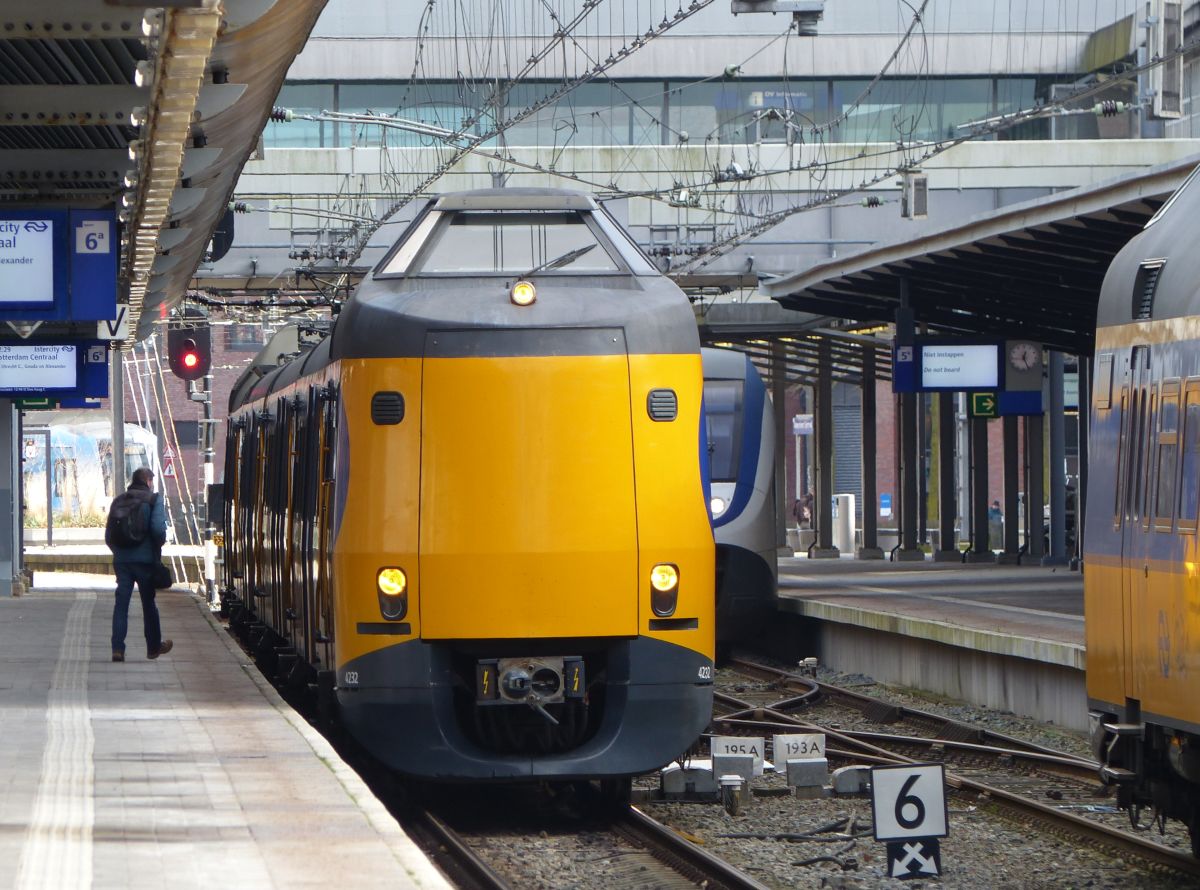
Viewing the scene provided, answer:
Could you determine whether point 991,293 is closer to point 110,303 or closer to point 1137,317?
point 110,303

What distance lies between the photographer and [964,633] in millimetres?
17406

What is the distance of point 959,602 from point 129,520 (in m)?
9.65

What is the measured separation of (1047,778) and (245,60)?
6.93m

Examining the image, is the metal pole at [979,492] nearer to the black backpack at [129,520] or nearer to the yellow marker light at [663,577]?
the black backpack at [129,520]

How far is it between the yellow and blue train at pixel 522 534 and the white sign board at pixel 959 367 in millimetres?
17010

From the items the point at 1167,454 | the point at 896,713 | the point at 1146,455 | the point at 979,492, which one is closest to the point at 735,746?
→ the point at 1146,455

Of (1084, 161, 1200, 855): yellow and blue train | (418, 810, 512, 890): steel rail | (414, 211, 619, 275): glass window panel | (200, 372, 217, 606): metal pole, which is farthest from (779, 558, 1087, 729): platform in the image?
(200, 372, 217, 606): metal pole

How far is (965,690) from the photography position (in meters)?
18.0

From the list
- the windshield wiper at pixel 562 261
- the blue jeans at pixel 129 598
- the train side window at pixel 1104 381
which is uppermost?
the windshield wiper at pixel 562 261

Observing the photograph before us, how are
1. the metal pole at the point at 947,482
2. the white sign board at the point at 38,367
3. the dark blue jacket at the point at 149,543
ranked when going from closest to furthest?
the dark blue jacket at the point at 149,543 → the white sign board at the point at 38,367 → the metal pole at the point at 947,482

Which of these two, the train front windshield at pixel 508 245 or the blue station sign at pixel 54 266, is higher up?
the blue station sign at pixel 54 266

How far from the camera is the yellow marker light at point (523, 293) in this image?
34.0 ft

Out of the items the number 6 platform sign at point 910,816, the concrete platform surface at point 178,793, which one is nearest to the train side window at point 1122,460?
the number 6 platform sign at point 910,816

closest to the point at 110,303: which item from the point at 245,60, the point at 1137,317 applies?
the point at 245,60
